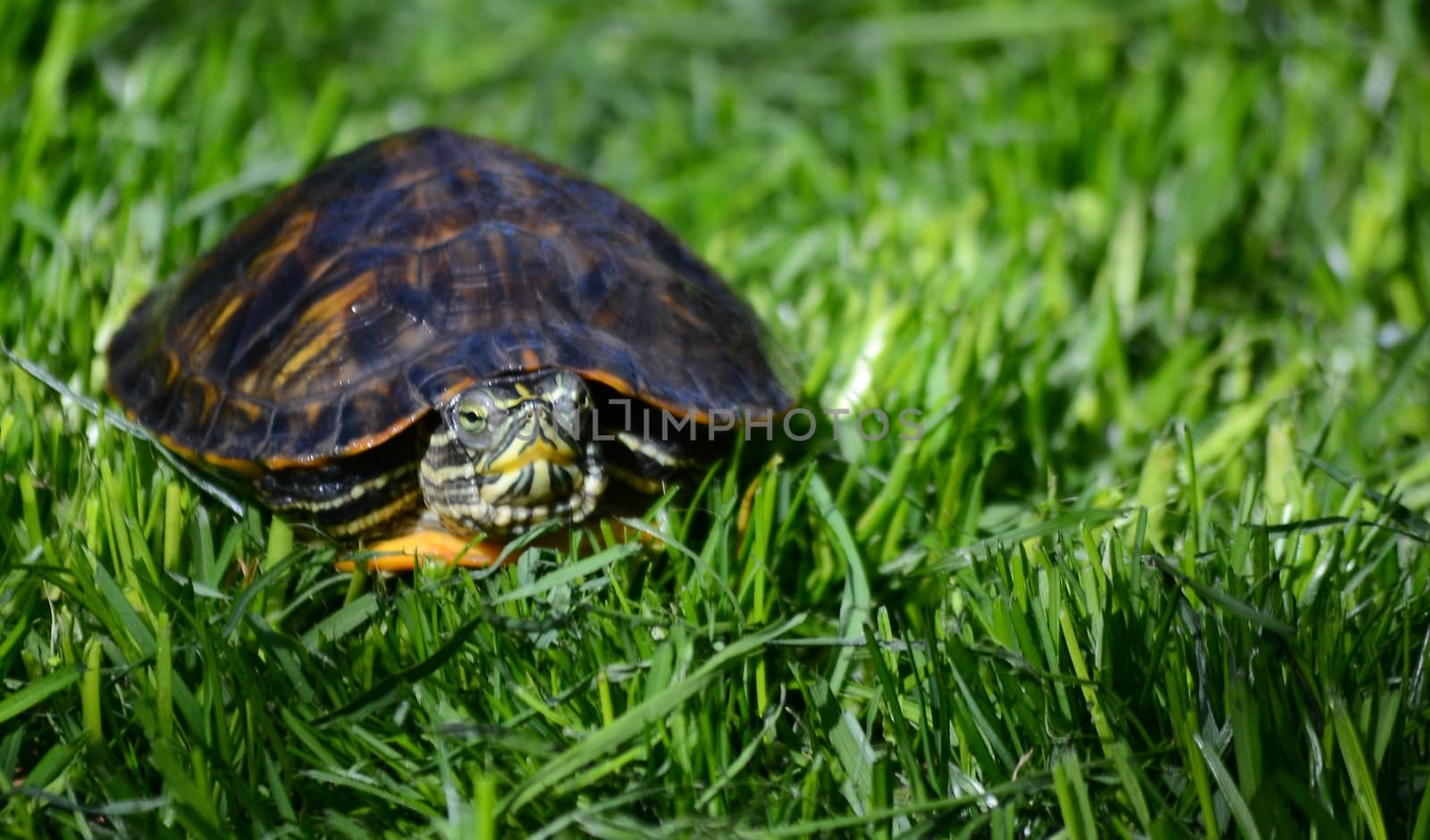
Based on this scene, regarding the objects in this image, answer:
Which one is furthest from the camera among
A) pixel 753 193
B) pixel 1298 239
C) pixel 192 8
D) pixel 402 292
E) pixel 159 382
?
pixel 192 8

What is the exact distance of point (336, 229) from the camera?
2.54m

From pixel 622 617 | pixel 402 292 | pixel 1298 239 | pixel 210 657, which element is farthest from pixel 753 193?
pixel 210 657

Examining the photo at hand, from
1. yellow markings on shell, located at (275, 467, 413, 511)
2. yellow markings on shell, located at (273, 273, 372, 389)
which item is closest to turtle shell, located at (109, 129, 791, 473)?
yellow markings on shell, located at (273, 273, 372, 389)

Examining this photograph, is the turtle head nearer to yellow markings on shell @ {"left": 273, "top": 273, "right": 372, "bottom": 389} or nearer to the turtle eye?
the turtle eye

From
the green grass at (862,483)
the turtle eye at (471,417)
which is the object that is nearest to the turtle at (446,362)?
the turtle eye at (471,417)

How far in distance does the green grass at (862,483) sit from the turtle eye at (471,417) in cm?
24

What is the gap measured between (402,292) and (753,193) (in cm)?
194

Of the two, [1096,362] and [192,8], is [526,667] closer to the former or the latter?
[1096,362]

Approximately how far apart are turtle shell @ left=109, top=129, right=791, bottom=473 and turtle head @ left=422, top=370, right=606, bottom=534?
0.18 feet

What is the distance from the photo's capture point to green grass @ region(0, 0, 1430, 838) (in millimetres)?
1817

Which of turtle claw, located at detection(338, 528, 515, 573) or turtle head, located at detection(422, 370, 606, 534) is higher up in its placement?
turtle head, located at detection(422, 370, 606, 534)

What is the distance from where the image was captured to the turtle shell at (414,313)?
7.30 feet

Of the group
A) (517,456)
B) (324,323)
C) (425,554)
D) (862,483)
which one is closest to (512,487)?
(517,456)

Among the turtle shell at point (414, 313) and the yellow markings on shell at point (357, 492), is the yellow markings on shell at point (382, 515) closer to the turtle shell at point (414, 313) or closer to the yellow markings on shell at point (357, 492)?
the yellow markings on shell at point (357, 492)
